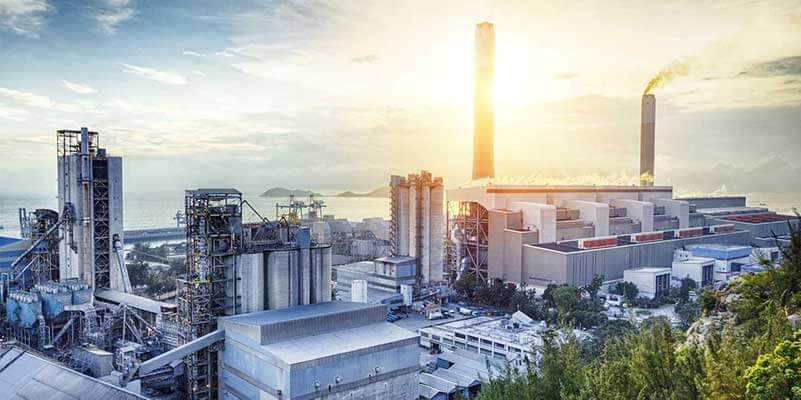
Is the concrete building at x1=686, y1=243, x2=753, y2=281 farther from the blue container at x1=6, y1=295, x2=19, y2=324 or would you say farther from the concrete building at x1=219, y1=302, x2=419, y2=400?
the blue container at x1=6, y1=295, x2=19, y2=324

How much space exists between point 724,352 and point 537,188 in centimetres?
3598

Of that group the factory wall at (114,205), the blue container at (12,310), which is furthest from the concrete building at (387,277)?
the blue container at (12,310)

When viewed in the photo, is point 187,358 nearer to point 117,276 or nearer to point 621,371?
point 117,276

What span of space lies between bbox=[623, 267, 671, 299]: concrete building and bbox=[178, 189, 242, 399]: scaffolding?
2682cm

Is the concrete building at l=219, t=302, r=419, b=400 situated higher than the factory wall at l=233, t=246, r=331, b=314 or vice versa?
the factory wall at l=233, t=246, r=331, b=314

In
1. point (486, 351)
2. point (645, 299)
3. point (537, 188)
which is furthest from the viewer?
point (537, 188)

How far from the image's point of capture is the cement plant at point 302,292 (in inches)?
626

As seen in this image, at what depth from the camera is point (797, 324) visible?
12.2 m

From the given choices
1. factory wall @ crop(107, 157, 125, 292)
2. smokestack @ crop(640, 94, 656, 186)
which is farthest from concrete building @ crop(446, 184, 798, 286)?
factory wall @ crop(107, 157, 125, 292)

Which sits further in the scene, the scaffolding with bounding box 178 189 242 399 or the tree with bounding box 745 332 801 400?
the scaffolding with bounding box 178 189 242 399

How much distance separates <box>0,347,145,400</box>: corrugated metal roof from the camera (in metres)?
14.1

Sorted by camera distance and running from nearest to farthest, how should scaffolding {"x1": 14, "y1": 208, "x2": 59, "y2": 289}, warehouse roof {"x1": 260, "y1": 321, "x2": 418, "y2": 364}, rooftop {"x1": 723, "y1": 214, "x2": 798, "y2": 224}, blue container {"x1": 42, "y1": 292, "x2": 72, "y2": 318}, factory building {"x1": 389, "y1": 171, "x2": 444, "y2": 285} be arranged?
warehouse roof {"x1": 260, "y1": 321, "x2": 418, "y2": 364}
blue container {"x1": 42, "y1": 292, "x2": 72, "y2": 318}
scaffolding {"x1": 14, "y1": 208, "x2": 59, "y2": 289}
factory building {"x1": 389, "y1": 171, "x2": 444, "y2": 285}
rooftop {"x1": 723, "y1": 214, "x2": 798, "y2": 224}

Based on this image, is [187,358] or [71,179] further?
[71,179]

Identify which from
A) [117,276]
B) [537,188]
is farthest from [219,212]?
[537,188]
